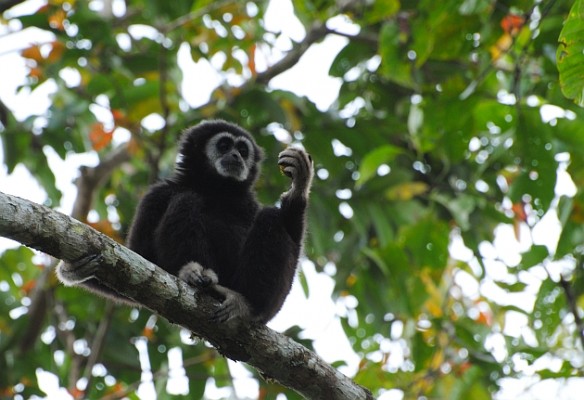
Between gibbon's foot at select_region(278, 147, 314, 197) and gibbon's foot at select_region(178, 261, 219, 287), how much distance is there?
2.91 feet

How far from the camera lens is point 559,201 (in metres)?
6.68

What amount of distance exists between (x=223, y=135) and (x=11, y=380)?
142 inches

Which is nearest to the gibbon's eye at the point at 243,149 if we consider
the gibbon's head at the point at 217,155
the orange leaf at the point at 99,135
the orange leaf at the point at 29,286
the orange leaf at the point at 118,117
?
the gibbon's head at the point at 217,155

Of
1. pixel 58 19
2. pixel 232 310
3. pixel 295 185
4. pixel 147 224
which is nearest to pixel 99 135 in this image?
pixel 58 19

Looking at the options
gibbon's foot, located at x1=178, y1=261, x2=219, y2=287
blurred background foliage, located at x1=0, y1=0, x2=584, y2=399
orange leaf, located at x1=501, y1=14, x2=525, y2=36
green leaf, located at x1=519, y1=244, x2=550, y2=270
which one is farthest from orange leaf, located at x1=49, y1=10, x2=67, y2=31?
green leaf, located at x1=519, y1=244, x2=550, y2=270

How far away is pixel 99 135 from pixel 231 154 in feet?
8.88

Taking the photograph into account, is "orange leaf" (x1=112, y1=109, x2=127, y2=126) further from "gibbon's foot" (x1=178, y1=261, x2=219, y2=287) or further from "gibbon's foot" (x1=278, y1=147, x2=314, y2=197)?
"gibbon's foot" (x1=178, y1=261, x2=219, y2=287)

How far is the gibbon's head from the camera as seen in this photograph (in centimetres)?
662

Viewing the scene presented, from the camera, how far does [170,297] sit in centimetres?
455

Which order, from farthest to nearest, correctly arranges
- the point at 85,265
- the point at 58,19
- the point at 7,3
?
the point at 58,19, the point at 7,3, the point at 85,265

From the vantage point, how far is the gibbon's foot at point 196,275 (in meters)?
4.97

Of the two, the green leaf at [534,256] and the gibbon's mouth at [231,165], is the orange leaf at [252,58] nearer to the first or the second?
the gibbon's mouth at [231,165]

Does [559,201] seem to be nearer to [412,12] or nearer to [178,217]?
[412,12]

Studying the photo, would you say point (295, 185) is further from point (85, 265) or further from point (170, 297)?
point (85, 265)
